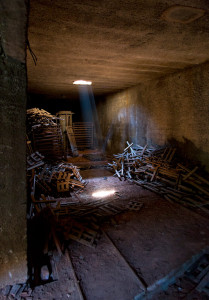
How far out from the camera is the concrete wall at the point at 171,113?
6.29 metres

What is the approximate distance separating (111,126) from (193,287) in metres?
10.8

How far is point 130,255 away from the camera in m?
3.27

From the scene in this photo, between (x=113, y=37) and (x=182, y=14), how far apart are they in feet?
4.74

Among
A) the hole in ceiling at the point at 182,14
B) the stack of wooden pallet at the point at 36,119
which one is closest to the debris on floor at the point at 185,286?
the hole in ceiling at the point at 182,14

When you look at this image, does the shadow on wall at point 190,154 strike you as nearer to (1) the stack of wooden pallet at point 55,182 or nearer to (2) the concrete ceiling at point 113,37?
(2) the concrete ceiling at point 113,37

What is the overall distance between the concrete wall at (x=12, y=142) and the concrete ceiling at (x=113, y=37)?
116cm

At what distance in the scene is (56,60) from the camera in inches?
224

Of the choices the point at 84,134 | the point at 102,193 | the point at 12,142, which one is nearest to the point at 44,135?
the point at 102,193

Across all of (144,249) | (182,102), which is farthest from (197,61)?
(144,249)

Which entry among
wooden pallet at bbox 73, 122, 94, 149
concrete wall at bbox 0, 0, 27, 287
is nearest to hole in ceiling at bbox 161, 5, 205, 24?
concrete wall at bbox 0, 0, 27, 287

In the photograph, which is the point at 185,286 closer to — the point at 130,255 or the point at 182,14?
the point at 130,255

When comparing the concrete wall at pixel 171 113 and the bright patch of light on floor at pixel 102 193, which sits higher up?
the concrete wall at pixel 171 113

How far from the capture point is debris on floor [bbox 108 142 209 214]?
568 cm

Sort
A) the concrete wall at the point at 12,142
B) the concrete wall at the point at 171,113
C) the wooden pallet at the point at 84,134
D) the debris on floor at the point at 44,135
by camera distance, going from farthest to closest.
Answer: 1. the wooden pallet at the point at 84,134
2. the debris on floor at the point at 44,135
3. the concrete wall at the point at 171,113
4. the concrete wall at the point at 12,142
